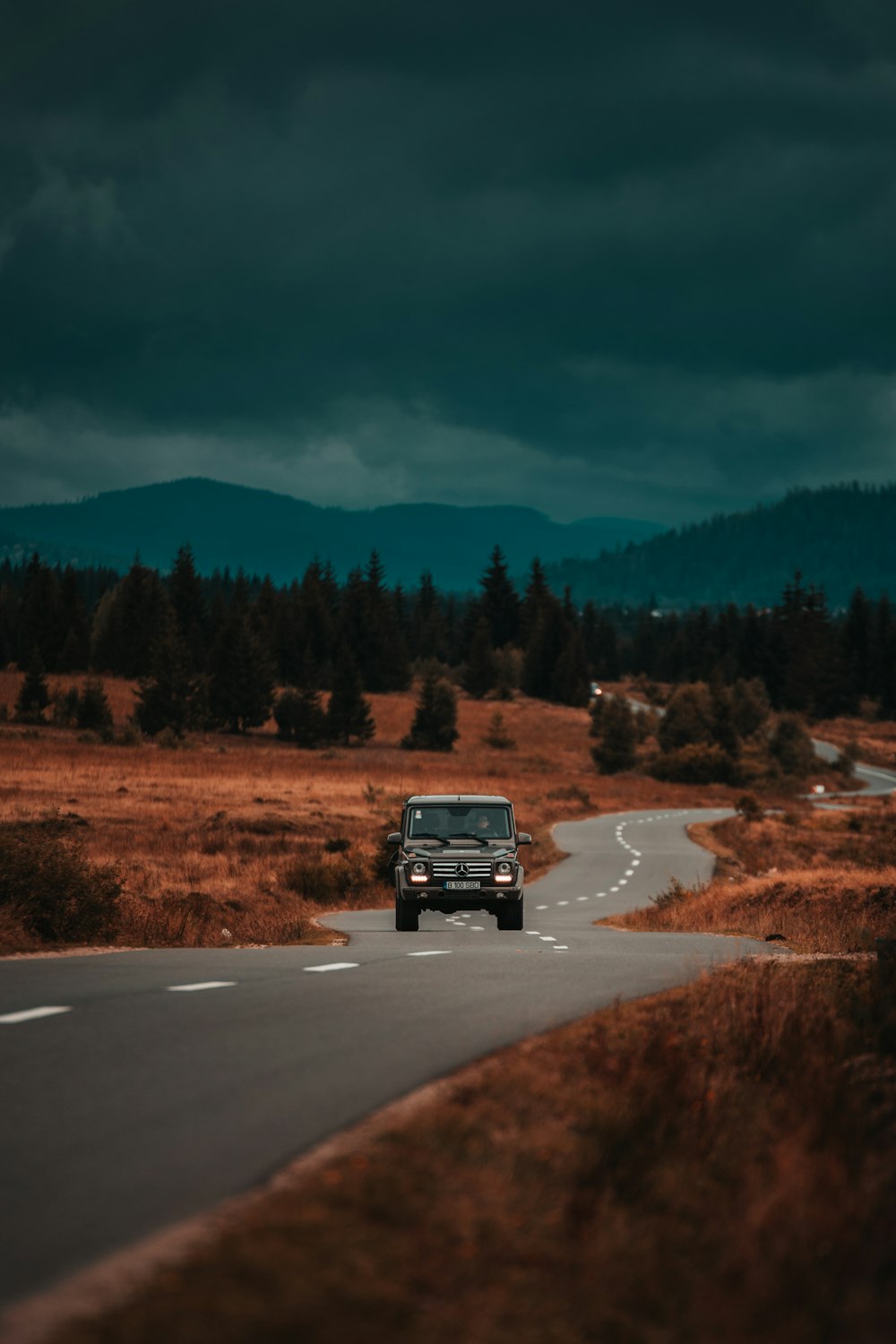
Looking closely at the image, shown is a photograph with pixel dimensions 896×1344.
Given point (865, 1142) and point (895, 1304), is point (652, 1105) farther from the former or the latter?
point (895, 1304)

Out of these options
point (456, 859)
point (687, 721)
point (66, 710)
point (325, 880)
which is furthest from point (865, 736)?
point (456, 859)

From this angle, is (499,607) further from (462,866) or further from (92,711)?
(462,866)

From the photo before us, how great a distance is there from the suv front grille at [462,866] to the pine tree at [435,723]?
252 feet

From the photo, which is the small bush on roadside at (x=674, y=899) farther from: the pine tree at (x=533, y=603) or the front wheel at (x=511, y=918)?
the pine tree at (x=533, y=603)

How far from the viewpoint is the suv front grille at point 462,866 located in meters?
20.3


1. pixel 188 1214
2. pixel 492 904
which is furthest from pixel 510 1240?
pixel 492 904

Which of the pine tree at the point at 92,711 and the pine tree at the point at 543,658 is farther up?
the pine tree at the point at 543,658

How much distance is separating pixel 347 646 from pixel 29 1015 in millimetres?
89141

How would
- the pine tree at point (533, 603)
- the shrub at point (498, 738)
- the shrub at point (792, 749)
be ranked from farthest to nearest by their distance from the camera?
the pine tree at point (533, 603)
the shrub at point (498, 738)
the shrub at point (792, 749)

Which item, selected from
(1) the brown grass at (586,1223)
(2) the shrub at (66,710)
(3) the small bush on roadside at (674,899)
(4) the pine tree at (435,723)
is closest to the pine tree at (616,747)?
(4) the pine tree at (435,723)

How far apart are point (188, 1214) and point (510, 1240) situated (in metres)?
1.21

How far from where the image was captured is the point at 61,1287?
4098 mm

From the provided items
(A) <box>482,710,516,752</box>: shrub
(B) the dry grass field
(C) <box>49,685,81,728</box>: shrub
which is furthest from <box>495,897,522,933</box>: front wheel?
(A) <box>482,710,516,752</box>: shrub

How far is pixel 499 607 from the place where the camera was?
165625mm
